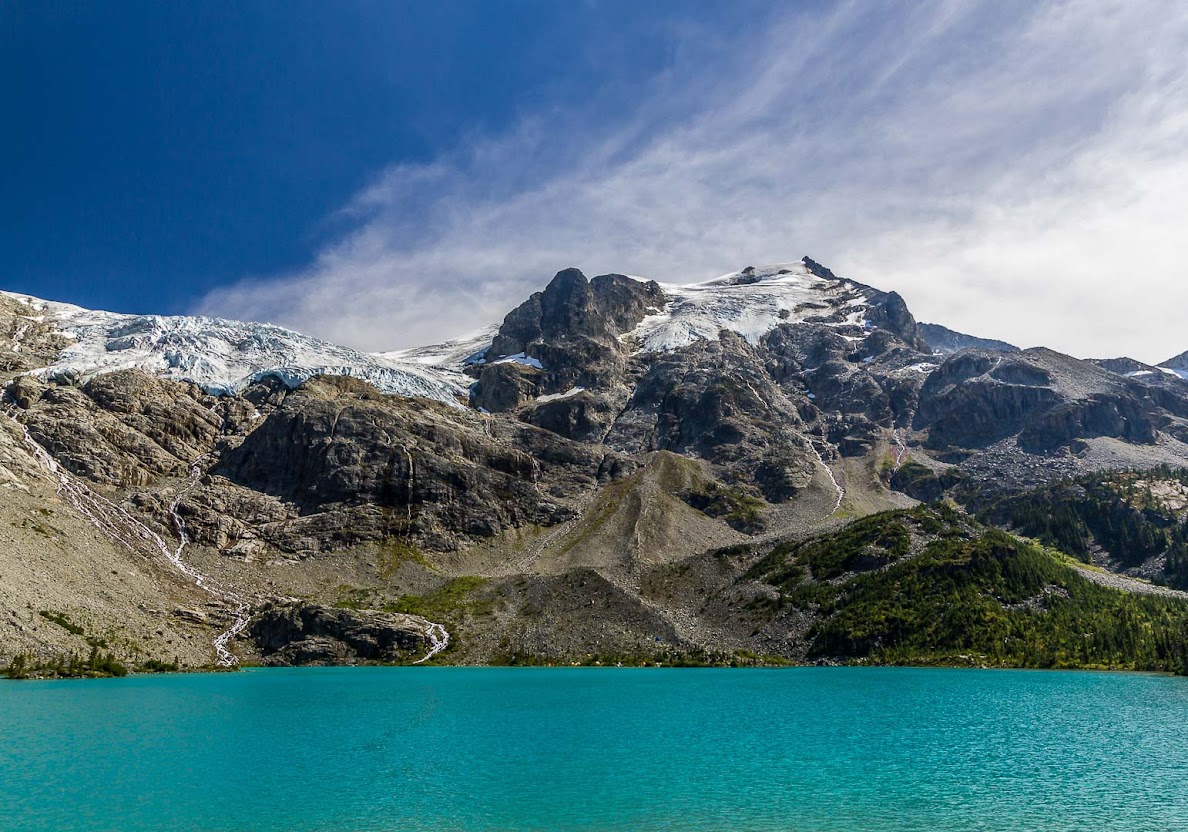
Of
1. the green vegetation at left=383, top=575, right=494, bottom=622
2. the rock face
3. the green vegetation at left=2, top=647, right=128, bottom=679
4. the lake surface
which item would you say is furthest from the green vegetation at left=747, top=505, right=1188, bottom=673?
the green vegetation at left=2, top=647, right=128, bottom=679

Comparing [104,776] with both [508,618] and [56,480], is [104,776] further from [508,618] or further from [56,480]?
[56,480]

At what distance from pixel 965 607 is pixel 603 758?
9294cm

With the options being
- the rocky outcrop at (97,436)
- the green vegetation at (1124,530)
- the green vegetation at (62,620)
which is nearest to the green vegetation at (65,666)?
the green vegetation at (62,620)

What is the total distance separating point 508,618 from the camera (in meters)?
142

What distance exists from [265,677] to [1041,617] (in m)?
117

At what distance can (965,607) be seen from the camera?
121625mm

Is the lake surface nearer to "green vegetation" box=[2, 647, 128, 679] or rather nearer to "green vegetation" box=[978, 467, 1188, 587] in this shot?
"green vegetation" box=[2, 647, 128, 679]

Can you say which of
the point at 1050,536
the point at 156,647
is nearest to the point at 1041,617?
the point at 1050,536

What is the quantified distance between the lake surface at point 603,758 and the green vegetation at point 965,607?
1175 inches

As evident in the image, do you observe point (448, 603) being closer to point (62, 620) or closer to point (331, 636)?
point (331, 636)

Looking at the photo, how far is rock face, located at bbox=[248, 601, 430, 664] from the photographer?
132 m

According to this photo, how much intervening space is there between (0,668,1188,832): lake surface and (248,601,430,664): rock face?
156 feet

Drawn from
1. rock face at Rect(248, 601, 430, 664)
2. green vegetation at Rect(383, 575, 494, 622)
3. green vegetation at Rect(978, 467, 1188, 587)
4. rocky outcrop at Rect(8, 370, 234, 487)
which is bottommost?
rock face at Rect(248, 601, 430, 664)

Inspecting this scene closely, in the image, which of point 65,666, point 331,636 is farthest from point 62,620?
point 331,636
